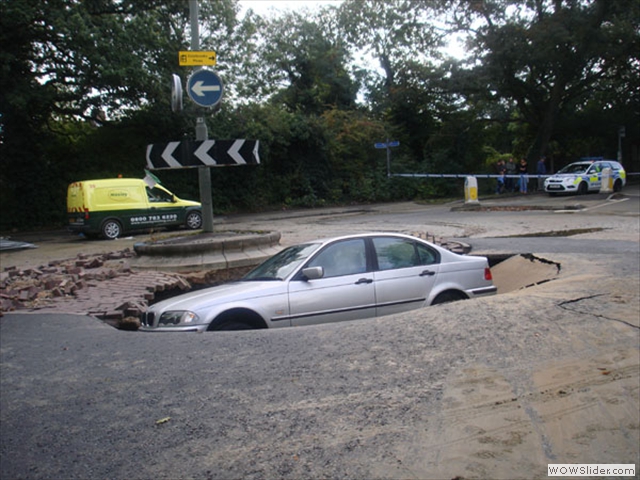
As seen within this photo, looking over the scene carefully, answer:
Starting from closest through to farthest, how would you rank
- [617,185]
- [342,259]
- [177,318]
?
[177,318]
[342,259]
[617,185]

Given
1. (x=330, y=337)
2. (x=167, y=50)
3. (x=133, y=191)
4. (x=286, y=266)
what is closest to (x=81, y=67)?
(x=167, y=50)

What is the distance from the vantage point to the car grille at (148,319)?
6036 mm

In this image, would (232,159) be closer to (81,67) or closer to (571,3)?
(81,67)

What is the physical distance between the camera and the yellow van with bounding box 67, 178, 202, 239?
58.0ft

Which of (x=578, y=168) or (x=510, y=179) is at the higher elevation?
(x=578, y=168)

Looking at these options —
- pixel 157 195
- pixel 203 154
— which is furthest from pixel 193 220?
pixel 203 154

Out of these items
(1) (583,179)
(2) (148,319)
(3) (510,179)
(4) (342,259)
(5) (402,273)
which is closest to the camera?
(2) (148,319)

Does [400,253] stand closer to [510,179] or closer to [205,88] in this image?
[205,88]

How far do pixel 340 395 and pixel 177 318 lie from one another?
235 centimetres

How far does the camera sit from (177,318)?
19.0 feet

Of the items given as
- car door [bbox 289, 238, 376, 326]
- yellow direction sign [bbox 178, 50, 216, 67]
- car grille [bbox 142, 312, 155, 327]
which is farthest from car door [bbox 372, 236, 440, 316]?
yellow direction sign [bbox 178, 50, 216, 67]

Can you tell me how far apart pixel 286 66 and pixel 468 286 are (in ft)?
101

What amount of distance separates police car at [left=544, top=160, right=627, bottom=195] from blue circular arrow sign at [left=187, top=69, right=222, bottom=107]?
20.5 m

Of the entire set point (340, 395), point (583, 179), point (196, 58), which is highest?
point (196, 58)
